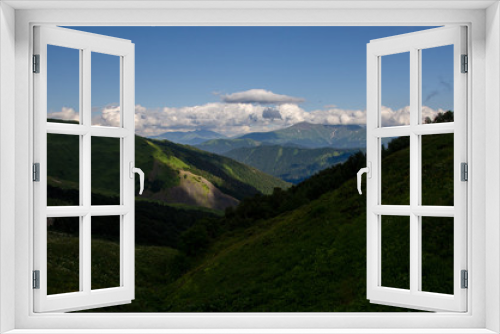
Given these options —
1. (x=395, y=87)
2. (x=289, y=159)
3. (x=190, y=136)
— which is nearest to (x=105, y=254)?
(x=190, y=136)

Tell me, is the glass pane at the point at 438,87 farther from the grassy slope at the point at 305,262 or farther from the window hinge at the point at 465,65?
the window hinge at the point at 465,65

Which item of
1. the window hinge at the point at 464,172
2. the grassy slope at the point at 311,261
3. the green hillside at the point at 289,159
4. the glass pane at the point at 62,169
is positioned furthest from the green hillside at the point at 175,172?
the window hinge at the point at 464,172

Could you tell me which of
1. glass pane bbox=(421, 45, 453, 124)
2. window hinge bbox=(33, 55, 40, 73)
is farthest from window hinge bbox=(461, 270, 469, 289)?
glass pane bbox=(421, 45, 453, 124)

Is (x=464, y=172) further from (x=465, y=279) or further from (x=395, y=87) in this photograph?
(x=395, y=87)

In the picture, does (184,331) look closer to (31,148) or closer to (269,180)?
(31,148)

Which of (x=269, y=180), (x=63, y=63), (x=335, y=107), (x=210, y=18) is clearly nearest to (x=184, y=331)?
(x=210, y=18)

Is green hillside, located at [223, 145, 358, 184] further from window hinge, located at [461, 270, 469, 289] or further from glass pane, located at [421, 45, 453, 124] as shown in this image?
window hinge, located at [461, 270, 469, 289]
